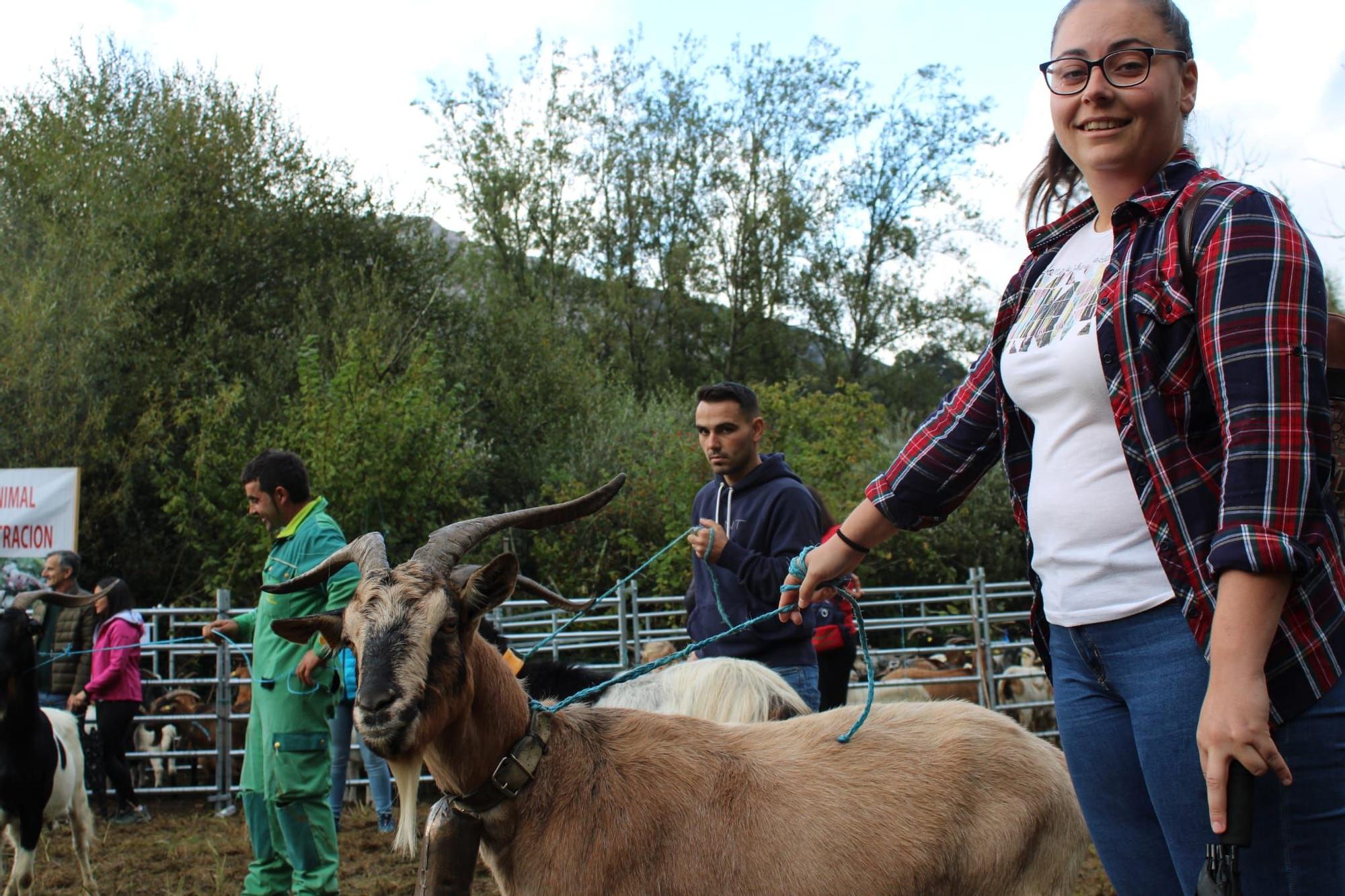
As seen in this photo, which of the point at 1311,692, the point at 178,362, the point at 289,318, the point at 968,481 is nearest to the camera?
the point at 1311,692

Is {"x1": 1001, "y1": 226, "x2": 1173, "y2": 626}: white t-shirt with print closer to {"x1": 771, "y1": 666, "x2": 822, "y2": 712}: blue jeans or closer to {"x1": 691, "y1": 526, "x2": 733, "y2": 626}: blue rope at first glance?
{"x1": 691, "y1": 526, "x2": 733, "y2": 626}: blue rope

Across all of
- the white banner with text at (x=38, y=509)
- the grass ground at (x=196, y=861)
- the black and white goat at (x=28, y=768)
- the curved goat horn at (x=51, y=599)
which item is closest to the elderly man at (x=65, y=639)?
the white banner with text at (x=38, y=509)

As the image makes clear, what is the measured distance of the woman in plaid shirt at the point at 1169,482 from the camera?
5.22 feet

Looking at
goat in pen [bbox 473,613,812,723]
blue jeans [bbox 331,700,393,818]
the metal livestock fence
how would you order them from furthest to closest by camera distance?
the metal livestock fence < blue jeans [bbox 331,700,393,818] < goat in pen [bbox 473,613,812,723]

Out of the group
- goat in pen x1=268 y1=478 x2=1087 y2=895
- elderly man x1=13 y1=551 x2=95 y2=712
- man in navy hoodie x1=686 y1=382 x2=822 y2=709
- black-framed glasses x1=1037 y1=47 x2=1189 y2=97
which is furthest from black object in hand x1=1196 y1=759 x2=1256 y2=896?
elderly man x1=13 y1=551 x2=95 y2=712

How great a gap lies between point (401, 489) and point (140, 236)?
282 inches

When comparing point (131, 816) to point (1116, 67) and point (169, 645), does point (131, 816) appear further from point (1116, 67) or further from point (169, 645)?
point (1116, 67)

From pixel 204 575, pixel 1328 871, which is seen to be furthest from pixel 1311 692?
pixel 204 575

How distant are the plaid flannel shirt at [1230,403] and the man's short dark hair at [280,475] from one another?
15.8 ft

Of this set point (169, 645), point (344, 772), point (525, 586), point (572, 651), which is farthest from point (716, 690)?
point (572, 651)

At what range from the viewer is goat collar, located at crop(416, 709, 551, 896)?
296 centimetres

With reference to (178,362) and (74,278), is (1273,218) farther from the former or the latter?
(178,362)

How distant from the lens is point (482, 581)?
3162 millimetres

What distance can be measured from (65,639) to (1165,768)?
10.2 m
